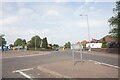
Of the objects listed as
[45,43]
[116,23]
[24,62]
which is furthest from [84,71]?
[45,43]

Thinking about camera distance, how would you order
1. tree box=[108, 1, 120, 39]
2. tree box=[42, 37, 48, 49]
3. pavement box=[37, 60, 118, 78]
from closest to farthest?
pavement box=[37, 60, 118, 78]
tree box=[108, 1, 120, 39]
tree box=[42, 37, 48, 49]

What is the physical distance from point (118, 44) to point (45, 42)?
80483 mm

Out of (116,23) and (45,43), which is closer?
(116,23)

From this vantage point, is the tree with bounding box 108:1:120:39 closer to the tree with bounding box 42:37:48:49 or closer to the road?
the road

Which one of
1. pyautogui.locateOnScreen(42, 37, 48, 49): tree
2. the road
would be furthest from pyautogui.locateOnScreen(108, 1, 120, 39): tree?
pyautogui.locateOnScreen(42, 37, 48, 49): tree

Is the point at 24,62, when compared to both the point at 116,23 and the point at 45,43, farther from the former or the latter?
the point at 45,43

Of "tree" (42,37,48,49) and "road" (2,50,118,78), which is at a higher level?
"tree" (42,37,48,49)

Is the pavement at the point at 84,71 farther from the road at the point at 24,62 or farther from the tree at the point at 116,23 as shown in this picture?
the tree at the point at 116,23

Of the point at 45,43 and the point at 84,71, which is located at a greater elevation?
the point at 45,43

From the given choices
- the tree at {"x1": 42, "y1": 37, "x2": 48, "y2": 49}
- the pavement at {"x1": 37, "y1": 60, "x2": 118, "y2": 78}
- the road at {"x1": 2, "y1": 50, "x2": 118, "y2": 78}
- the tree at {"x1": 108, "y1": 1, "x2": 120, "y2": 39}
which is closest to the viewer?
the pavement at {"x1": 37, "y1": 60, "x2": 118, "y2": 78}

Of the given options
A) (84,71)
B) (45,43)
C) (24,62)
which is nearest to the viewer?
(84,71)

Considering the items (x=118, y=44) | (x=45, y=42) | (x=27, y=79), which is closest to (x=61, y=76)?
(x=27, y=79)

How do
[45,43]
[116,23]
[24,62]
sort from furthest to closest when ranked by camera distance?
[45,43]
[116,23]
[24,62]

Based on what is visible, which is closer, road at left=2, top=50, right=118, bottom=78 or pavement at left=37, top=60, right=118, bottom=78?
pavement at left=37, top=60, right=118, bottom=78
